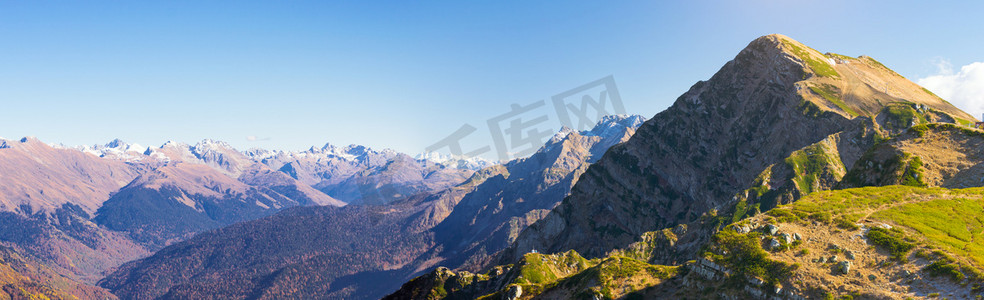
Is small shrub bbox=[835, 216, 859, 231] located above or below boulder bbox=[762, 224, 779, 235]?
below

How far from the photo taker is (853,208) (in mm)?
70312

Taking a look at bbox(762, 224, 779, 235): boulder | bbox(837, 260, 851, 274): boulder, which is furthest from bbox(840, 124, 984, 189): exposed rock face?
bbox(837, 260, 851, 274): boulder

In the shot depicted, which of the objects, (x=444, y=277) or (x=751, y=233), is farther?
(x=444, y=277)

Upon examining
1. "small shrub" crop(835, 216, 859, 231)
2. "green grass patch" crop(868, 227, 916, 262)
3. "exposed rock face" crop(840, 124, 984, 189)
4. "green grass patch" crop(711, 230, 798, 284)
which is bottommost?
"exposed rock face" crop(840, 124, 984, 189)

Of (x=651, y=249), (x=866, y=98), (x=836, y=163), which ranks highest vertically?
(x=866, y=98)

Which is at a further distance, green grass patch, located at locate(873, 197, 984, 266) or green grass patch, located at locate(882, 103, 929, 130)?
green grass patch, located at locate(882, 103, 929, 130)

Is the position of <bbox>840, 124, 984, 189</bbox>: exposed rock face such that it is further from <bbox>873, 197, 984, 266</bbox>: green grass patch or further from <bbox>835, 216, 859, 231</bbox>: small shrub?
<bbox>835, 216, 859, 231</bbox>: small shrub

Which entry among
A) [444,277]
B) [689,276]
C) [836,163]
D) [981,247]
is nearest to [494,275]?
[444,277]

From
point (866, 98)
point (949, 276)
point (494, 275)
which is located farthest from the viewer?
point (866, 98)

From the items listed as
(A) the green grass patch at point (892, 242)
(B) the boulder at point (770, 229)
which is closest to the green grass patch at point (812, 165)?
(A) the green grass patch at point (892, 242)

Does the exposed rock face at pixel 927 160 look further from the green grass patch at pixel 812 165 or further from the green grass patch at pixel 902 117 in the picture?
the green grass patch at pixel 902 117

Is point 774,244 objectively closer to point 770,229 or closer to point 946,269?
point 770,229

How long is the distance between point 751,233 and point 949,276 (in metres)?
19.8

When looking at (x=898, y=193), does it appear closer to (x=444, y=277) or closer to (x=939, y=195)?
(x=939, y=195)
